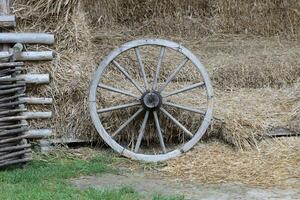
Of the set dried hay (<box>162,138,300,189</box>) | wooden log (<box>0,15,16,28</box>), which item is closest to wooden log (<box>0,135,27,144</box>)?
wooden log (<box>0,15,16,28</box>)

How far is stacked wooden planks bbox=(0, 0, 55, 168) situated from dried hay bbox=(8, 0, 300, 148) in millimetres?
130

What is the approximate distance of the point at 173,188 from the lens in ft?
24.0

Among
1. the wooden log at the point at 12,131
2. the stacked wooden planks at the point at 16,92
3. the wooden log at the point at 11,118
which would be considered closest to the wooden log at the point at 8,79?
the stacked wooden planks at the point at 16,92

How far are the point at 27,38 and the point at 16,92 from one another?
709 millimetres

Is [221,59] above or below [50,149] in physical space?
above

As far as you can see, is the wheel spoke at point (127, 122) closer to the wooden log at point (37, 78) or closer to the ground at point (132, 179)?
the ground at point (132, 179)

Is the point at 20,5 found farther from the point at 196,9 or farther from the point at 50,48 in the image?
the point at 196,9

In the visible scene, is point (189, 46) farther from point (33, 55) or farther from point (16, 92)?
point (16, 92)

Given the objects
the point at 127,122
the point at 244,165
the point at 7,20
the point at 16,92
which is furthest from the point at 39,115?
the point at 244,165

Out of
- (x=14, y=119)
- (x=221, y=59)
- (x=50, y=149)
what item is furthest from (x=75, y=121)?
(x=221, y=59)

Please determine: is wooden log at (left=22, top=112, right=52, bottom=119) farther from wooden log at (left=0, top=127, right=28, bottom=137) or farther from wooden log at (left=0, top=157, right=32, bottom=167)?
wooden log at (left=0, top=157, right=32, bottom=167)

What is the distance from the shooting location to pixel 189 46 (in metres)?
11.3

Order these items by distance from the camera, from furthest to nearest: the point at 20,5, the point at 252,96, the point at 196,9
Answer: the point at 196,9
the point at 252,96
the point at 20,5

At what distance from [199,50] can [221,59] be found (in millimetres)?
672
